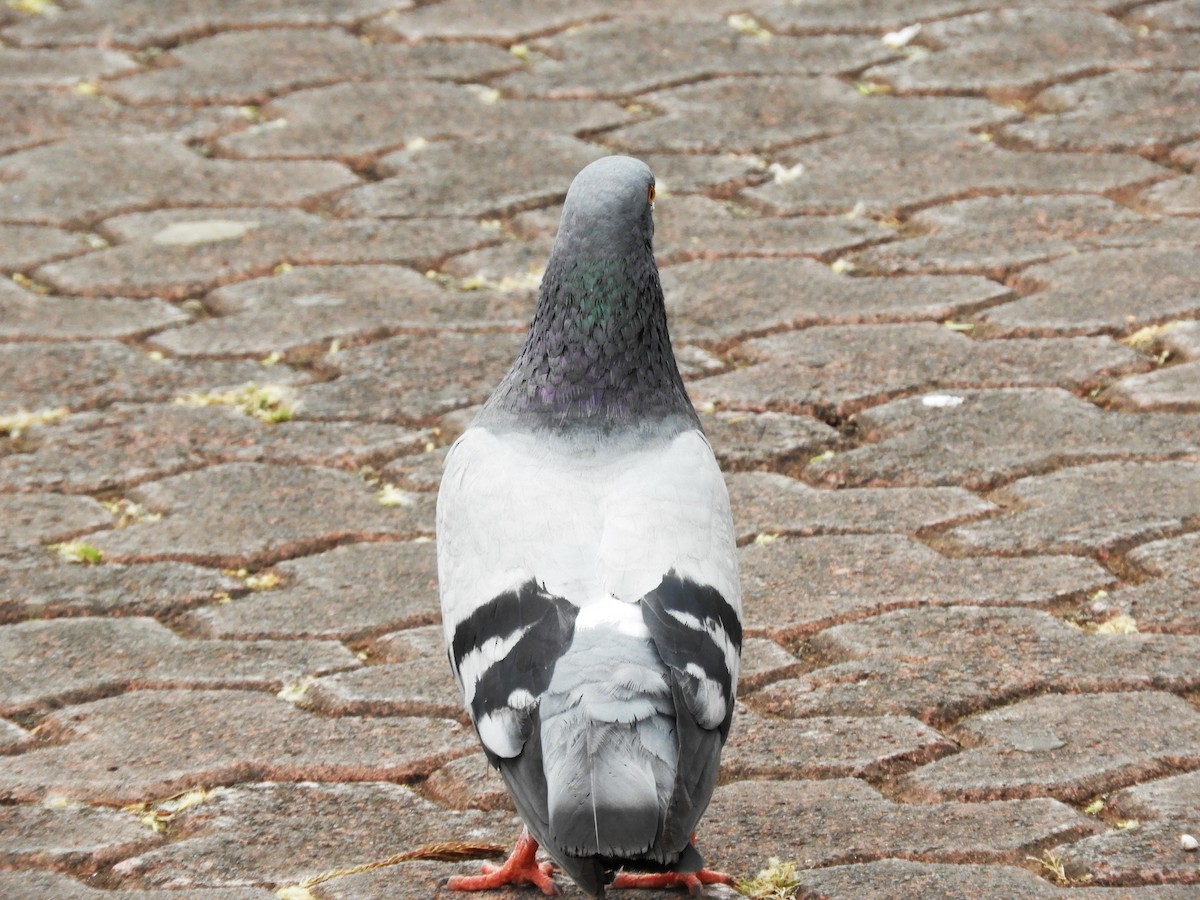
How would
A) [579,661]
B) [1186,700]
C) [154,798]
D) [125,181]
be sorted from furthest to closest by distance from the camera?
[125,181]
[1186,700]
[154,798]
[579,661]

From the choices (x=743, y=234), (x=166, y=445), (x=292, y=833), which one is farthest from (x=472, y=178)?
(x=292, y=833)

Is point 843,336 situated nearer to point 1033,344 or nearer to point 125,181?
point 1033,344

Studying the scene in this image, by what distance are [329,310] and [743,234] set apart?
1290mm

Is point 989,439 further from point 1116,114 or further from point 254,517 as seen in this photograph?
point 1116,114

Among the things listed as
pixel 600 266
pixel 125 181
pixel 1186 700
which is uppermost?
pixel 600 266

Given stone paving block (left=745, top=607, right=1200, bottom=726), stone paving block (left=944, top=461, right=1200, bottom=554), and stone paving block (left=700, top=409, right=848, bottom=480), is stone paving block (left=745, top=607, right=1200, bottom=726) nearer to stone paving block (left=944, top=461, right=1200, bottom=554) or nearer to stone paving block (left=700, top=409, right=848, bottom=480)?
stone paving block (left=944, top=461, right=1200, bottom=554)

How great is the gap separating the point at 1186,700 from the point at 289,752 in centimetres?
164

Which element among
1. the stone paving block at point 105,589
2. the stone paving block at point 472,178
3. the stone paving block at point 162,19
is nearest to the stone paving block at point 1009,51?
the stone paving block at point 472,178

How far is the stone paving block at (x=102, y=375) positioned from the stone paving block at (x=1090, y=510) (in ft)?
6.19

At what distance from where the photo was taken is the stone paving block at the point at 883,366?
4.10m

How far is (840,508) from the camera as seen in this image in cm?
368

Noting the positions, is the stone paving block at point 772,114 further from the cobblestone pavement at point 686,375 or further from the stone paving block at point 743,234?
the stone paving block at point 743,234

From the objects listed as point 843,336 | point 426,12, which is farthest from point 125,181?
point 843,336

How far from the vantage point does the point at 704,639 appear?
7.57 feet
